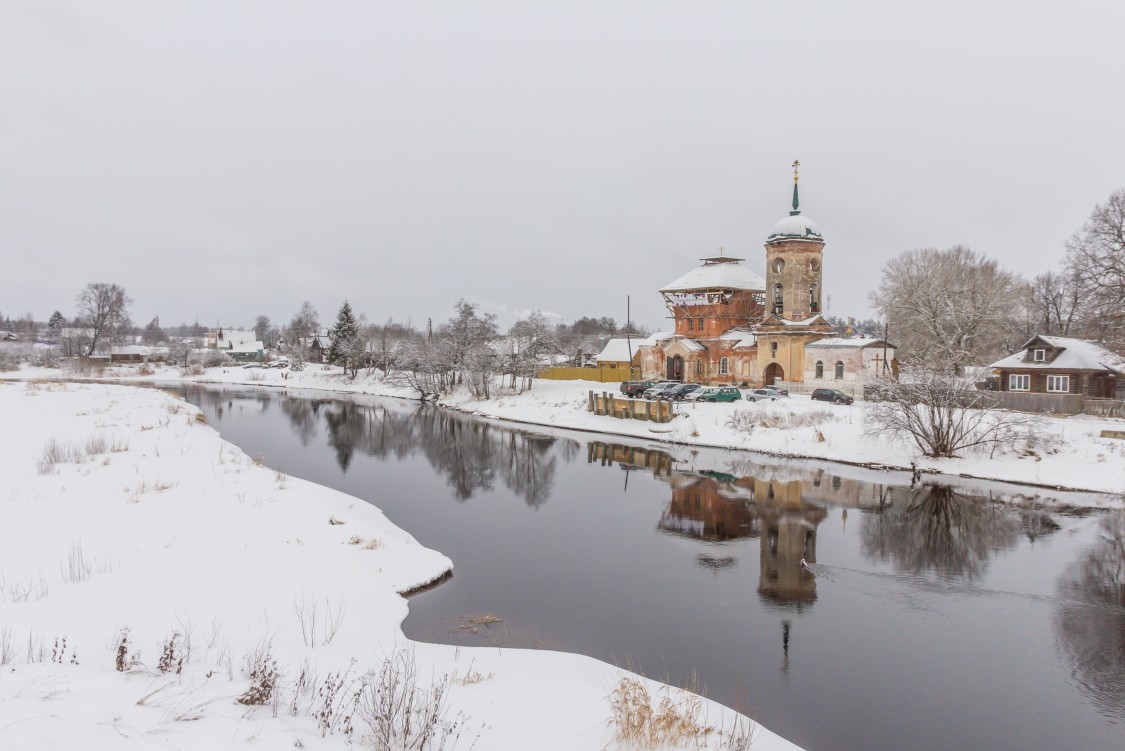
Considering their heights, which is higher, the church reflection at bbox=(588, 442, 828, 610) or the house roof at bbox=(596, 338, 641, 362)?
the house roof at bbox=(596, 338, 641, 362)

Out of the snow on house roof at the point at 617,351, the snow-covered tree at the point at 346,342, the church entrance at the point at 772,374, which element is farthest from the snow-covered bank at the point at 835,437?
the snow-covered tree at the point at 346,342

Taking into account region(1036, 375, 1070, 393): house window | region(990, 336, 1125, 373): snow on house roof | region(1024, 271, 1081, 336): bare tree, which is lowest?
region(1036, 375, 1070, 393): house window

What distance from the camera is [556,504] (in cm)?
2136

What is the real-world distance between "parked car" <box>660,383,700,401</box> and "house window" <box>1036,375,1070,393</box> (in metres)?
20.2

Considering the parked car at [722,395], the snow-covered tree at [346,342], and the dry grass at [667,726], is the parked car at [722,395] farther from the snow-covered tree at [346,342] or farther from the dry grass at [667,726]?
the snow-covered tree at [346,342]

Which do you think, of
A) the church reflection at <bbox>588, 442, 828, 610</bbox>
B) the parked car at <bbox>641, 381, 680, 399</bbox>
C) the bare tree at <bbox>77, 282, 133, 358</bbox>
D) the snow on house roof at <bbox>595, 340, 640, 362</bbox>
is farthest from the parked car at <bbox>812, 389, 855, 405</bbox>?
the bare tree at <bbox>77, 282, 133, 358</bbox>

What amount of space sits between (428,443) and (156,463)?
16319 millimetres

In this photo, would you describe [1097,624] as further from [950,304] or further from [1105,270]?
[950,304]

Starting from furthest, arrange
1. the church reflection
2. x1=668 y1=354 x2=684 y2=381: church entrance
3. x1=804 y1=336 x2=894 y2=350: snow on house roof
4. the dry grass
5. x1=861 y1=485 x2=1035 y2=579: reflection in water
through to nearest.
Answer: x1=668 y1=354 x2=684 y2=381: church entrance
x1=804 y1=336 x2=894 y2=350: snow on house roof
x1=861 y1=485 x2=1035 y2=579: reflection in water
the church reflection
the dry grass

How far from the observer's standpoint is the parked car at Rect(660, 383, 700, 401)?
41406 mm

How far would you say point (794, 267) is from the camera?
166 ft

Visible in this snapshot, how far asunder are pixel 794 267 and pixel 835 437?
80.4 feet

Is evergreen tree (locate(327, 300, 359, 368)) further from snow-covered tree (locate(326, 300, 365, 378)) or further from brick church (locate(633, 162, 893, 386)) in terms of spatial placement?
brick church (locate(633, 162, 893, 386))

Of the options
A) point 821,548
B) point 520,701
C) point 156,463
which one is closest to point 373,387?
point 156,463
